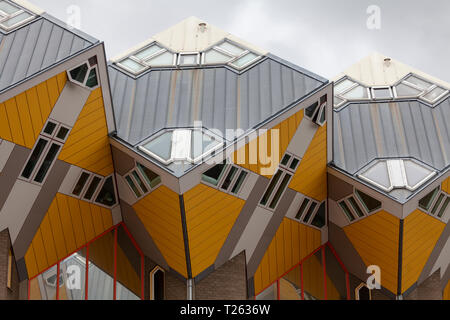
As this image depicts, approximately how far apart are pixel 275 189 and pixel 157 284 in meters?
4.61

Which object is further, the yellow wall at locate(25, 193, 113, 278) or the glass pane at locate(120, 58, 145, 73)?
the glass pane at locate(120, 58, 145, 73)

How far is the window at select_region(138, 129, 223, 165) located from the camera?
21469 mm

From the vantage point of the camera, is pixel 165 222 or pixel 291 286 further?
pixel 291 286

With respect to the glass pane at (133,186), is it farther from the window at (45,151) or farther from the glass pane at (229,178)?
the glass pane at (229,178)

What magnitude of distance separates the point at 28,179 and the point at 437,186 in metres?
11.9

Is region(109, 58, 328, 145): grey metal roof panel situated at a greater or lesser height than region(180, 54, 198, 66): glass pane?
lesser

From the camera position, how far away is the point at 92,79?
2175 centimetres

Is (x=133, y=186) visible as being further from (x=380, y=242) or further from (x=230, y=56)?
(x=380, y=242)

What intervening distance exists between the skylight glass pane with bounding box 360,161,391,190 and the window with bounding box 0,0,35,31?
11.3 metres

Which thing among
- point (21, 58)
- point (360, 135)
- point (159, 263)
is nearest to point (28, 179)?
point (21, 58)

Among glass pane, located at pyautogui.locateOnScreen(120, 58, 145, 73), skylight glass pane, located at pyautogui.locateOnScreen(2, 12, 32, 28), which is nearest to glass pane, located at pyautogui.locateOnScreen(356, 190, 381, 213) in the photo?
glass pane, located at pyautogui.locateOnScreen(120, 58, 145, 73)

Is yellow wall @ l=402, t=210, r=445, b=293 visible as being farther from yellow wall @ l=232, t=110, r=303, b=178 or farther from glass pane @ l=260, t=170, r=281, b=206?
yellow wall @ l=232, t=110, r=303, b=178

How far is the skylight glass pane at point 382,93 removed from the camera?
2641 cm

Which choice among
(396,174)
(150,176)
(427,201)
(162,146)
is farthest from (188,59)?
(427,201)
